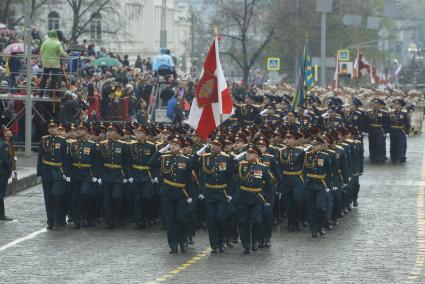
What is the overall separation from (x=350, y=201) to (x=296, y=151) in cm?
302

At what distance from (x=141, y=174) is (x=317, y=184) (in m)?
2.94

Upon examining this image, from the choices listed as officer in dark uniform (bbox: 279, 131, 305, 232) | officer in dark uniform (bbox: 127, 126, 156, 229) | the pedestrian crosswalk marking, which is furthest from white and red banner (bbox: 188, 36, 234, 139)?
the pedestrian crosswalk marking

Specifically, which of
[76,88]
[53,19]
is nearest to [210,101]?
[76,88]

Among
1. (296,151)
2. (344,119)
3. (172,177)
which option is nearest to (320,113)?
(344,119)

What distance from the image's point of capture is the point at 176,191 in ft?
66.3

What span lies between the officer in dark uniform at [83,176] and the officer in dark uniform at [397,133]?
13.9 m

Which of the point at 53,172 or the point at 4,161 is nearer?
the point at 53,172

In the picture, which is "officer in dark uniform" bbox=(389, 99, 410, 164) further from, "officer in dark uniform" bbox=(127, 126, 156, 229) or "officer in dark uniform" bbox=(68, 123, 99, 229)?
"officer in dark uniform" bbox=(68, 123, 99, 229)

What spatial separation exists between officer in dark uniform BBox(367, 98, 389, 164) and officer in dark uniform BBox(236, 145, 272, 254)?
604 inches

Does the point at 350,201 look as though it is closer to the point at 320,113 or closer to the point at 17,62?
the point at 320,113

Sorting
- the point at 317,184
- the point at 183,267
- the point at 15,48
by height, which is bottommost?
the point at 183,267

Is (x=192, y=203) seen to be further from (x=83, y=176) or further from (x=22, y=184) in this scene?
(x=22, y=184)

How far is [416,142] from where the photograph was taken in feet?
147

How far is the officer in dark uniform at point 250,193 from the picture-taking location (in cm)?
2006
